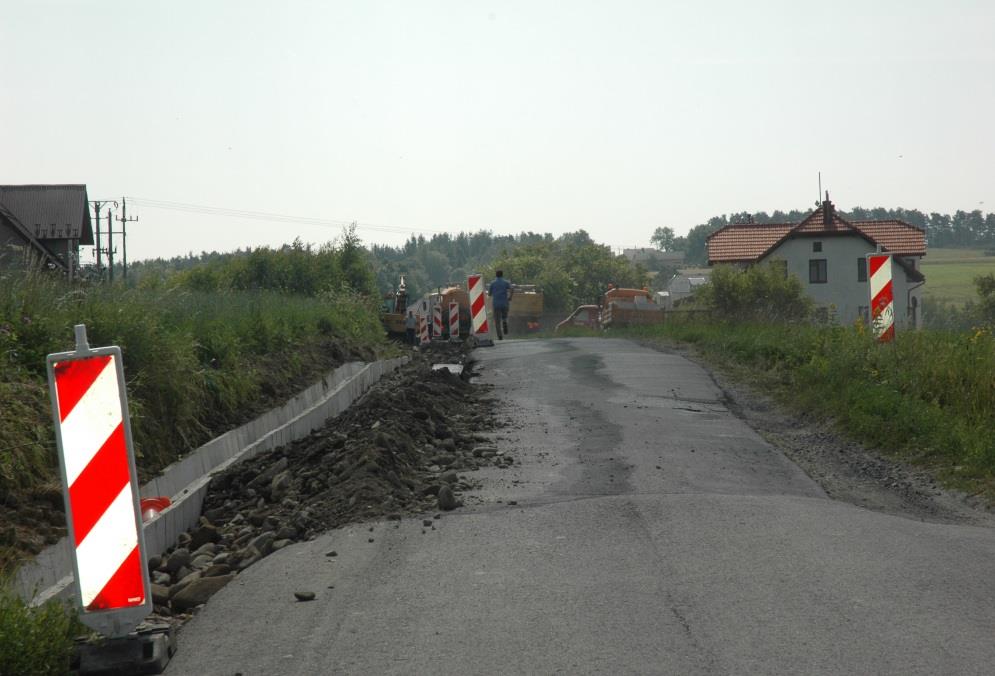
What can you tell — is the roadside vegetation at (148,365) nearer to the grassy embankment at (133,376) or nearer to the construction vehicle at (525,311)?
the grassy embankment at (133,376)

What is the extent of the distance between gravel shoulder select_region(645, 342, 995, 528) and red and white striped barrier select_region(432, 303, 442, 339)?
77.0 ft

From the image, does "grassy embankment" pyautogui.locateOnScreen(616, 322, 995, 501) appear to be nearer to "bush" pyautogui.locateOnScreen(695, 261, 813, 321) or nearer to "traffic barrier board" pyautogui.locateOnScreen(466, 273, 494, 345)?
"traffic barrier board" pyautogui.locateOnScreen(466, 273, 494, 345)

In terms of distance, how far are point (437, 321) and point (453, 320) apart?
4.21m

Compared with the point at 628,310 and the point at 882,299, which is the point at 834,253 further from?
the point at 882,299

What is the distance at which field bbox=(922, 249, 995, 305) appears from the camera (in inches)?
3976

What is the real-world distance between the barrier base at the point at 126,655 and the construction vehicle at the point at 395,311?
3174 cm

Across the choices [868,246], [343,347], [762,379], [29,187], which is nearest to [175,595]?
[762,379]

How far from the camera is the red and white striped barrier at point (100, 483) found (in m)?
5.37

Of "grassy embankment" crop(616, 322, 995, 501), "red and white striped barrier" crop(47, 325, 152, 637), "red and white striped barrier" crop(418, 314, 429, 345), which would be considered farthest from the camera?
"red and white striped barrier" crop(418, 314, 429, 345)

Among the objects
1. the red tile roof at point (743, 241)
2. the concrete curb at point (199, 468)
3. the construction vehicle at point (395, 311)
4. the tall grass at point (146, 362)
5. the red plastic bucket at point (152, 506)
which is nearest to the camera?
Answer: the concrete curb at point (199, 468)

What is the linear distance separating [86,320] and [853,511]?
23.1 ft

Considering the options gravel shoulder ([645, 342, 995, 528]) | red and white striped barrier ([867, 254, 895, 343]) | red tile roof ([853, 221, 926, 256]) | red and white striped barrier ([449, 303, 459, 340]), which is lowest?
gravel shoulder ([645, 342, 995, 528])

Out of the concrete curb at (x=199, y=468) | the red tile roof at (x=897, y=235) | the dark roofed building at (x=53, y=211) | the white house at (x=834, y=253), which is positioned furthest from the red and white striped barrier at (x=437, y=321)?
the red tile roof at (x=897, y=235)

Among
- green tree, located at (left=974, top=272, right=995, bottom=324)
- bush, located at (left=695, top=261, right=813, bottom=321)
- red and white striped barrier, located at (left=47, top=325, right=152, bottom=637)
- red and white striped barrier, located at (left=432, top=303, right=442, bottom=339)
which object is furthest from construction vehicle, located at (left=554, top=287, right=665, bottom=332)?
red and white striped barrier, located at (left=47, top=325, right=152, bottom=637)
